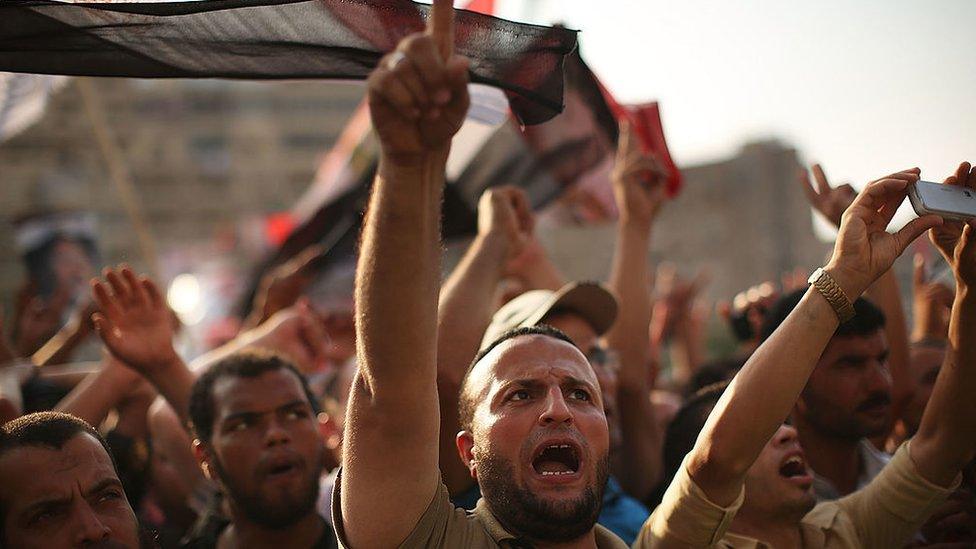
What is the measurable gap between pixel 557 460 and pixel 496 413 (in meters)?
0.20

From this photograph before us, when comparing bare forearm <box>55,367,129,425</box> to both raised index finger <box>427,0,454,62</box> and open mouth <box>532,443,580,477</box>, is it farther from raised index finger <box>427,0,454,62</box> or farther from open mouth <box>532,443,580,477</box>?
raised index finger <box>427,0,454,62</box>

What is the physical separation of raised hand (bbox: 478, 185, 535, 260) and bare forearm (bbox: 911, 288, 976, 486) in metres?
1.59

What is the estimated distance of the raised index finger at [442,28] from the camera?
7.08 ft

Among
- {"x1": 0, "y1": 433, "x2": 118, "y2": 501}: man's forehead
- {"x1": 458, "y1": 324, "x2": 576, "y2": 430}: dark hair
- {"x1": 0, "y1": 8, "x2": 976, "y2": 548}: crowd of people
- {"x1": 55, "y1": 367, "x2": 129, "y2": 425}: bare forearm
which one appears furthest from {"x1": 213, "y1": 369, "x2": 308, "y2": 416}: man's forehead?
{"x1": 458, "y1": 324, "x2": 576, "y2": 430}: dark hair

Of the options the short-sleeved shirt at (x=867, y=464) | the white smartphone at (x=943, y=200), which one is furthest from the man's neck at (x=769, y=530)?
the white smartphone at (x=943, y=200)

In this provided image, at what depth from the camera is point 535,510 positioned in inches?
111

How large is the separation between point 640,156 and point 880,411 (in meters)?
1.57

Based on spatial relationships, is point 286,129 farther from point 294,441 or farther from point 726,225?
point 294,441

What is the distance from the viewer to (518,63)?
3145mm

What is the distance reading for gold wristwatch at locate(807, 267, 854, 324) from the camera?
2840 millimetres

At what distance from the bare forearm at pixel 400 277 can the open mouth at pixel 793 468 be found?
1.53 meters

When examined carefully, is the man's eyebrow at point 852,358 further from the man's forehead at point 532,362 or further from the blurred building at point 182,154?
the blurred building at point 182,154

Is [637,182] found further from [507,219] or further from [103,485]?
[103,485]

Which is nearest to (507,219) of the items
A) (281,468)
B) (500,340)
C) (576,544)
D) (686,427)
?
(686,427)
